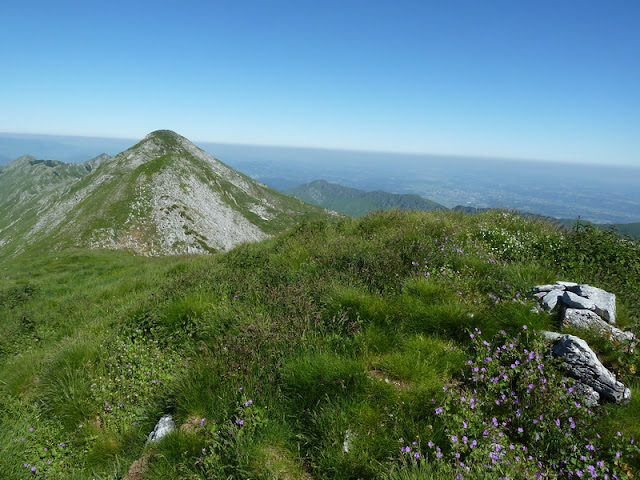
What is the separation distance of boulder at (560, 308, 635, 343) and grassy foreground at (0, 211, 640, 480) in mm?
246

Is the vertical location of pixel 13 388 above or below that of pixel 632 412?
below

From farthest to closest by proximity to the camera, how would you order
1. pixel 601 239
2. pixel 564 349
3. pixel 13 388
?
1. pixel 601 239
2. pixel 13 388
3. pixel 564 349

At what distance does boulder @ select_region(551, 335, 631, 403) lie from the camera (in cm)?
365

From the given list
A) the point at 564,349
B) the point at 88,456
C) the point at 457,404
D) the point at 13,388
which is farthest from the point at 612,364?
the point at 13,388

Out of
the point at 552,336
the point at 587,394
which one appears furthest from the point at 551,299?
the point at 587,394

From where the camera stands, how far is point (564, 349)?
13.2 feet

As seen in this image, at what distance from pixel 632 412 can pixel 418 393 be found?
2.44 m

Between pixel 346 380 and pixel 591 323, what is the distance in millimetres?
3885

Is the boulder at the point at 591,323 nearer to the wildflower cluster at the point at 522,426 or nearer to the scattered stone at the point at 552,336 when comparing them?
the scattered stone at the point at 552,336

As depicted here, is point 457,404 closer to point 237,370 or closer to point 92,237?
point 237,370

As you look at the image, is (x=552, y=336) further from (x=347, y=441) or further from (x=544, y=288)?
(x=347, y=441)

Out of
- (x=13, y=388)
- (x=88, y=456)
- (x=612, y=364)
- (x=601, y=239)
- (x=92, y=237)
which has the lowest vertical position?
(x=92, y=237)

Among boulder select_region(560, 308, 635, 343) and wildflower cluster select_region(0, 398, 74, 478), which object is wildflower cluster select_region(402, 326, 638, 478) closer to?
boulder select_region(560, 308, 635, 343)

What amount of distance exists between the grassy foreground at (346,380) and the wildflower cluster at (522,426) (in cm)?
2
